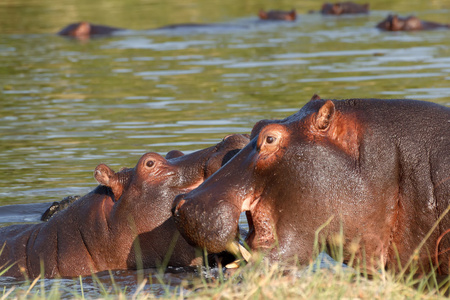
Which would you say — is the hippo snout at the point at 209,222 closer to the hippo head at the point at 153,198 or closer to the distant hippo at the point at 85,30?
the hippo head at the point at 153,198

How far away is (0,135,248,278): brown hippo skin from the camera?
17.6ft

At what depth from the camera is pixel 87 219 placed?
5582mm

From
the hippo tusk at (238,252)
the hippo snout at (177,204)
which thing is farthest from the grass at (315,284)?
the hippo snout at (177,204)

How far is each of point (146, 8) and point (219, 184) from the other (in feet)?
81.5

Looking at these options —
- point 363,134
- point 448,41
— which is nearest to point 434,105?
point 363,134

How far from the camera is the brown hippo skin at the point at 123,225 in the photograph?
535cm

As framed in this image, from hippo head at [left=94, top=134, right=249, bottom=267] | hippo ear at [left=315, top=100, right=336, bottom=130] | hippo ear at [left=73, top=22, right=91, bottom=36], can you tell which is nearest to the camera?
hippo ear at [left=315, top=100, right=336, bottom=130]

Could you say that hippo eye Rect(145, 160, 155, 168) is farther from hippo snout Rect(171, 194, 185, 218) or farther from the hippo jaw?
the hippo jaw

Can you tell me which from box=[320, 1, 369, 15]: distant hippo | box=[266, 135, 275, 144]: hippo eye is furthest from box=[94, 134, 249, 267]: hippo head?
box=[320, 1, 369, 15]: distant hippo

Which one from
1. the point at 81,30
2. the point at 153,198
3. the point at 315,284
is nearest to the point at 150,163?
the point at 153,198

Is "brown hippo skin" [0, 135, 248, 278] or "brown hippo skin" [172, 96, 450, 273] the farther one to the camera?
"brown hippo skin" [0, 135, 248, 278]

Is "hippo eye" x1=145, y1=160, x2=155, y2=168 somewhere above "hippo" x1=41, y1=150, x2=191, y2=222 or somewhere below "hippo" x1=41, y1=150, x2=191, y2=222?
above

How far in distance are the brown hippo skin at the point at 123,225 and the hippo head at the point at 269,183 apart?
3.28 ft

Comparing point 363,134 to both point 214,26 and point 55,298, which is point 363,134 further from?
point 214,26
